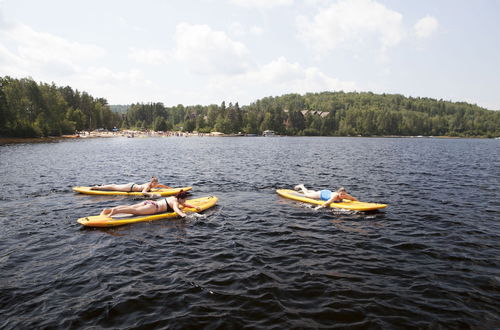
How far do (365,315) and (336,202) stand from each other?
10305 millimetres

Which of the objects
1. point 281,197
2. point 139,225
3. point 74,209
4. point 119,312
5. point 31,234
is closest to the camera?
point 119,312

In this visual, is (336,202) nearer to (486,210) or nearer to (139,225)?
(486,210)

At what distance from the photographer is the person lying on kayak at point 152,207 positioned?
14.5 m

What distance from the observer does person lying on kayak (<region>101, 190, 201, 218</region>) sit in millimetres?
14477

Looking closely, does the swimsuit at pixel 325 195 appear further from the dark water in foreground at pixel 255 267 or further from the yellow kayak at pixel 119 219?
the yellow kayak at pixel 119 219

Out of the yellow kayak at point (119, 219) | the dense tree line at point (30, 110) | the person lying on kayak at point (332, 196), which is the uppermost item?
the dense tree line at point (30, 110)

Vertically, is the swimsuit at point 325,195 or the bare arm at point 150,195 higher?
the swimsuit at point 325,195

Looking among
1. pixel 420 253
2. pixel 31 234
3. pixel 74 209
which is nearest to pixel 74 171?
pixel 74 209

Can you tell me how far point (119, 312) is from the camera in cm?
754

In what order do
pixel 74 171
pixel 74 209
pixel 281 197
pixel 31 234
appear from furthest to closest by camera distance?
pixel 74 171
pixel 281 197
pixel 74 209
pixel 31 234

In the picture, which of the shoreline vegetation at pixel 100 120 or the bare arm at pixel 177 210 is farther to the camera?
the shoreline vegetation at pixel 100 120

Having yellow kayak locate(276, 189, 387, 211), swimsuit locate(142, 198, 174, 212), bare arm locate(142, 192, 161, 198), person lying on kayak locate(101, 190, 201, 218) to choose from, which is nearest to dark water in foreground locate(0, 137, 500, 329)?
yellow kayak locate(276, 189, 387, 211)

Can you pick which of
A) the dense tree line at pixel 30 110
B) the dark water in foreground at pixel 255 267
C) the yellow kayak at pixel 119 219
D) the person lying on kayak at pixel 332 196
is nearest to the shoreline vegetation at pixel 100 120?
the dense tree line at pixel 30 110

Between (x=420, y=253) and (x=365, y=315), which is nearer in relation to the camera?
(x=365, y=315)
